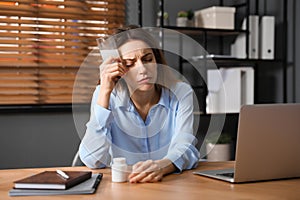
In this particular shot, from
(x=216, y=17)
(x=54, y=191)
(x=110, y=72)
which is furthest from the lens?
(x=216, y=17)

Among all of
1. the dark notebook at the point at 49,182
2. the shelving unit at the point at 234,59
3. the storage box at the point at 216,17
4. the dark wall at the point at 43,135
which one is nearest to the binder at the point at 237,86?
the shelving unit at the point at 234,59

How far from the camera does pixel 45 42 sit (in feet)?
9.74

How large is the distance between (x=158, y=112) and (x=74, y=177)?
43 centimetres

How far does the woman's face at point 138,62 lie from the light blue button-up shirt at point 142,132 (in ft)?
0.47

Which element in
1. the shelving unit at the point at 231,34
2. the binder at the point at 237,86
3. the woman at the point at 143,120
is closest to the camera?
the woman at the point at 143,120

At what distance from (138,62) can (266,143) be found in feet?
1.44

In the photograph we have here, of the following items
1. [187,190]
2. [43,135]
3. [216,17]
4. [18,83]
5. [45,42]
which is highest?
[216,17]

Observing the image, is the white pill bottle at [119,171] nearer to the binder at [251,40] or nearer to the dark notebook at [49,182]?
the dark notebook at [49,182]

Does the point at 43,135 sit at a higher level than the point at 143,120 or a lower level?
lower

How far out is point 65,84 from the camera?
3.02 meters

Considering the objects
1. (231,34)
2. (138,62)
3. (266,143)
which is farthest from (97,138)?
(231,34)

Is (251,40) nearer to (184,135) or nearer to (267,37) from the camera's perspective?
(267,37)

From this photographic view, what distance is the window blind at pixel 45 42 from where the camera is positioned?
2895 millimetres

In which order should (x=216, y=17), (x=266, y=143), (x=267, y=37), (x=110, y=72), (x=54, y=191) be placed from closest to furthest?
(x=54, y=191)
(x=266, y=143)
(x=110, y=72)
(x=216, y=17)
(x=267, y=37)
